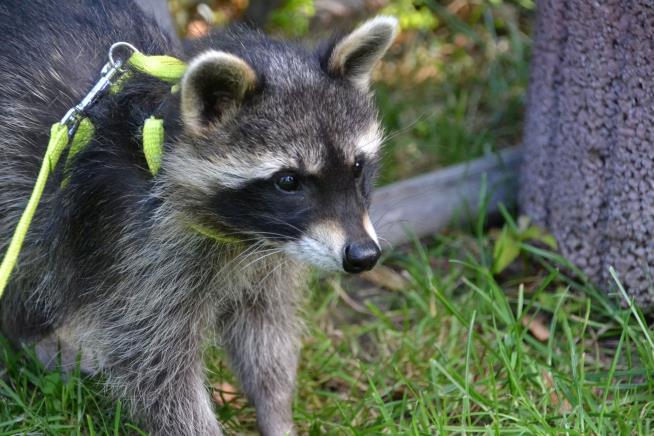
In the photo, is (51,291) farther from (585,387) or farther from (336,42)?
(585,387)

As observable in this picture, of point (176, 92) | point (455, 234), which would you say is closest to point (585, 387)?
point (455, 234)

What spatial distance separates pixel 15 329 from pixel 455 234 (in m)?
2.18

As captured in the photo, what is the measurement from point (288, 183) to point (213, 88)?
1.24ft

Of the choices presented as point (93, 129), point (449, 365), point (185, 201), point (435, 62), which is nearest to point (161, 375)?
point (185, 201)

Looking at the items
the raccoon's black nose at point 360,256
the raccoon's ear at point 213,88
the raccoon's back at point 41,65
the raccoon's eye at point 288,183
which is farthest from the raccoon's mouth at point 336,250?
the raccoon's back at point 41,65

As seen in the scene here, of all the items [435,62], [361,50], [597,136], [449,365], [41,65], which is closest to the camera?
[361,50]

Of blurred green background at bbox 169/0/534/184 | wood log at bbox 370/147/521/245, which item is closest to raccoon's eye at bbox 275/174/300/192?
wood log at bbox 370/147/521/245

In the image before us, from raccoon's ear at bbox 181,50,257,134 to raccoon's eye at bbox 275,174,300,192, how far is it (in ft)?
0.88

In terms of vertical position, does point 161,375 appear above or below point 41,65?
below

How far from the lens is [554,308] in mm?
4090

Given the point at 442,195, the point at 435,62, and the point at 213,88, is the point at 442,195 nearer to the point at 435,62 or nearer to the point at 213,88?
the point at 435,62

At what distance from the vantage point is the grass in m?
3.36

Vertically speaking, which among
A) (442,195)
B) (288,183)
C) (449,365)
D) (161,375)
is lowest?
(442,195)

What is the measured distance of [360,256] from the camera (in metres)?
2.86
